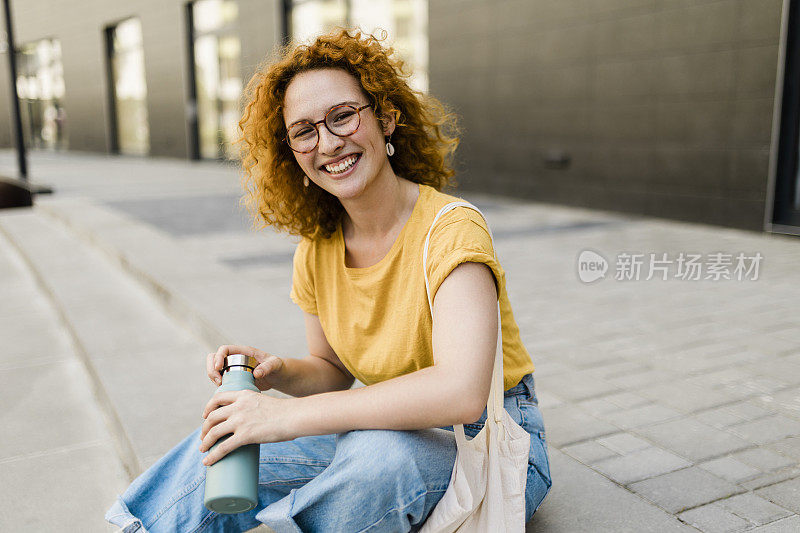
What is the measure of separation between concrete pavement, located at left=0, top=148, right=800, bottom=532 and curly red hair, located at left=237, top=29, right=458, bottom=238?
3.44 ft

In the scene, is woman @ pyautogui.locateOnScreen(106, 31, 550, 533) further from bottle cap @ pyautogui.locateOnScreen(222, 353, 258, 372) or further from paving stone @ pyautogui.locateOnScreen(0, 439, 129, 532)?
paving stone @ pyautogui.locateOnScreen(0, 439, 129, 532)

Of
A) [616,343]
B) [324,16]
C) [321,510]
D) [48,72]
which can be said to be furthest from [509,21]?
[48,72]

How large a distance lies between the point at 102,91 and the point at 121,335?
64.6ft

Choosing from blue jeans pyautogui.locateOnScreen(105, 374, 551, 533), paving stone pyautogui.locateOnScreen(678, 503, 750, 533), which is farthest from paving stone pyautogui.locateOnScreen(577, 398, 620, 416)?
blue jeans pyautogui.locateOnScreen(105, 374, 551, 533)

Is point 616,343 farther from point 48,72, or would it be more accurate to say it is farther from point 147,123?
point 48,72

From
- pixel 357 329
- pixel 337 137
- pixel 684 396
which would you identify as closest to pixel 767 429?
pixel 684 396

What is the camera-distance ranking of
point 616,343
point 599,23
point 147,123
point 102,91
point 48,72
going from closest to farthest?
point 616,343 → point 599,23 → point 147,123 → point 102,91 → point 48,72

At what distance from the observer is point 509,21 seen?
916cm

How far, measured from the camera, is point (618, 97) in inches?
312

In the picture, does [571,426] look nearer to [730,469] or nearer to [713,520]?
[730,469]

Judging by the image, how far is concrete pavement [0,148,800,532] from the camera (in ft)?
7.57

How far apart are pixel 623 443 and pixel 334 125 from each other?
1564 mm

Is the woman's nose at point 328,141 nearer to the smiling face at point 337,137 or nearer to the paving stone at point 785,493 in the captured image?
the smiling face at point 337,137

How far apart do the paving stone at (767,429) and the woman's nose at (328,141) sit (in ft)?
6.01
